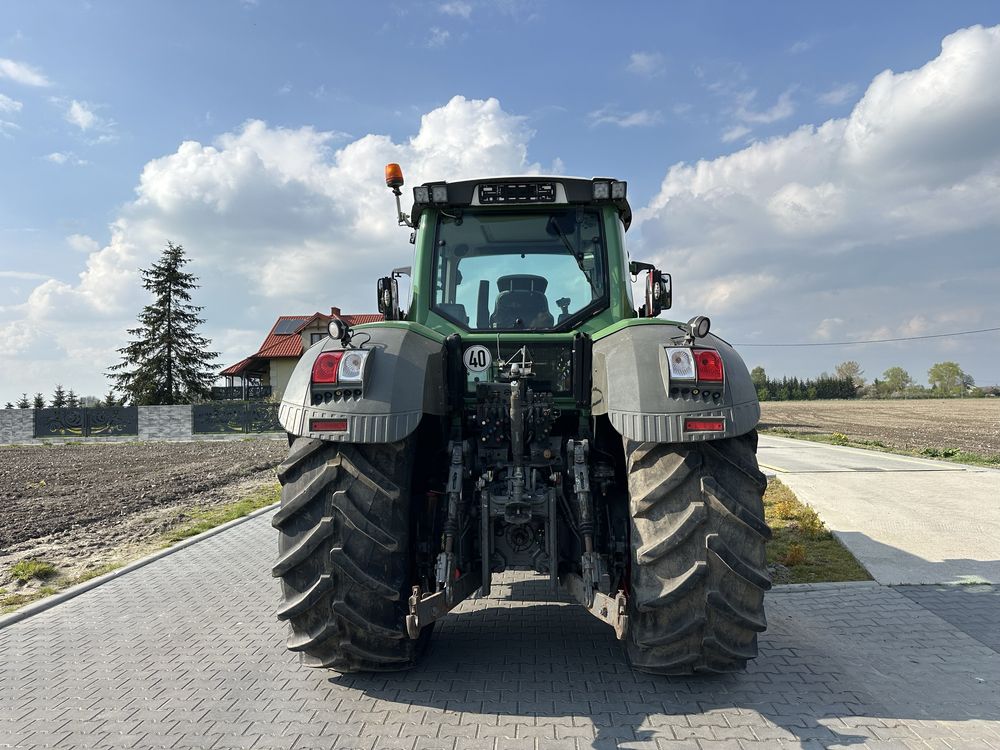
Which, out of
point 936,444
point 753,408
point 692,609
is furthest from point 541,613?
point 936,444

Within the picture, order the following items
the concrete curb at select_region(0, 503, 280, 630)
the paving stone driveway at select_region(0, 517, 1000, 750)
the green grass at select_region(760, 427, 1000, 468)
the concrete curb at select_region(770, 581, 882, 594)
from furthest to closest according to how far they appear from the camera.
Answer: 1. the green grass at select_region(760, 427, 1000, 468)
2. the concrete curb at select_region(770, 581, 882, 594)
3. the concrete curb at select_region(0, 503, 280, 630)
4. the paving stone driveway at select_region(0, 517, 1000, 750)

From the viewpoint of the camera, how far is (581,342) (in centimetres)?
395

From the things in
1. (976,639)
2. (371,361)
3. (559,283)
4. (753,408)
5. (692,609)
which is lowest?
(976,639)

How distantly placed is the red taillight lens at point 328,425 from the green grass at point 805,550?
4223 millimetres

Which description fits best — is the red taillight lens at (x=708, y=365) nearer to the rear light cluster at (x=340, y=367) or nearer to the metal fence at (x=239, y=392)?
the rear light cluster at (x=340, y=367)

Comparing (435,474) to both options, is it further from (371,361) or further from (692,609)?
(692,609)

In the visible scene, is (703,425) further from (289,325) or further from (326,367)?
(289,325)

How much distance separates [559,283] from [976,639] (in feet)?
11.9

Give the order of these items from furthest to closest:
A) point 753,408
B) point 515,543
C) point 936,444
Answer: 1. point 936,444
2. point 515,543
3. point 753,408

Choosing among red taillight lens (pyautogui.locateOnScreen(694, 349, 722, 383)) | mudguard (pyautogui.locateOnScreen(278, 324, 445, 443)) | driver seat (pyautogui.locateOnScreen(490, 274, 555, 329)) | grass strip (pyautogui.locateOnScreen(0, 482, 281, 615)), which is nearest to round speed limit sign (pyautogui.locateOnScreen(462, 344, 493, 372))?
mudguard (pyautogui.locateOnScreen(278, 324, 445, 443))

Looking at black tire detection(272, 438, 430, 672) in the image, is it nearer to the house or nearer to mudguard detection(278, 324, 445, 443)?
mudguard detection(278, 324, 445, 443)

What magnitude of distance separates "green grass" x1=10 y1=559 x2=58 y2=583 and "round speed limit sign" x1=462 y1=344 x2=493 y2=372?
5.24 metres

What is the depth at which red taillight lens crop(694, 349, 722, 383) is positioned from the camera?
3.30 metres

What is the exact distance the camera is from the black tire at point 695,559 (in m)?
3.19
